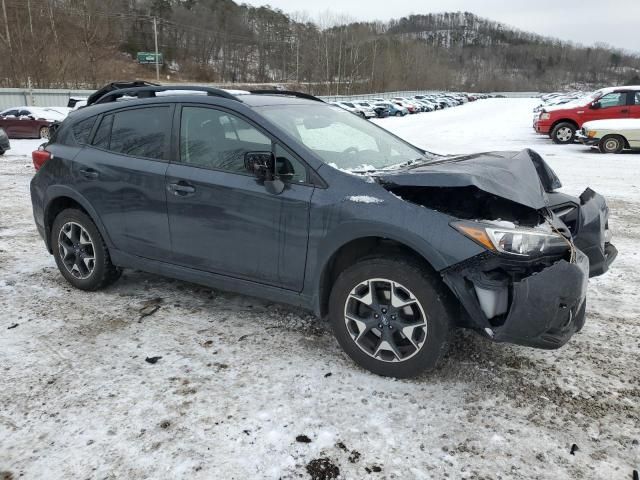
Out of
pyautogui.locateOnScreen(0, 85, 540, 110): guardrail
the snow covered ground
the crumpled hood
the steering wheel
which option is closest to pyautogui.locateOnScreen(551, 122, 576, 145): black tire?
the snow covered ground

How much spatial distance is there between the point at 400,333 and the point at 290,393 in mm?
716

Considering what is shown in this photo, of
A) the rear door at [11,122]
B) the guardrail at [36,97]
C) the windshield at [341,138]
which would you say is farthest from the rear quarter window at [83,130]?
the guardrail at [36,97]

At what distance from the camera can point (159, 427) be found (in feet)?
8.61

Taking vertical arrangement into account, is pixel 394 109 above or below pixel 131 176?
below

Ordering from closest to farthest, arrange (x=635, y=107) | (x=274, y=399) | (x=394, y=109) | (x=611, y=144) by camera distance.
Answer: (x=274, y=399) < (x=611, y=144) < (x=635, y=107) < (x=394, y=109)

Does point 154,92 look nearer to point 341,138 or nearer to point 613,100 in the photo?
point 341,138

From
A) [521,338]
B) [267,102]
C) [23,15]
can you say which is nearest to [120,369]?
[267,102]

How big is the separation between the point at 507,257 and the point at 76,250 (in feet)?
11.5

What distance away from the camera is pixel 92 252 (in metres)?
4.31

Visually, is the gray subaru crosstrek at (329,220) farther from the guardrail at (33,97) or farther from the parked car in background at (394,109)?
the parked car in background at (394,109)

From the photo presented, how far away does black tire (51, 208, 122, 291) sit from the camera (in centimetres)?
422

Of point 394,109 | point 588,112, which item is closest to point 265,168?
point 588,112

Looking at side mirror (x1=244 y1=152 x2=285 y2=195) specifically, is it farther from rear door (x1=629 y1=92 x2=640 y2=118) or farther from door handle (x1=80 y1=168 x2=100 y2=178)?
rear door (x1=629 y1=92 x2=640 y2=118)

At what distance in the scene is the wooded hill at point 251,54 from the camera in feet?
143
